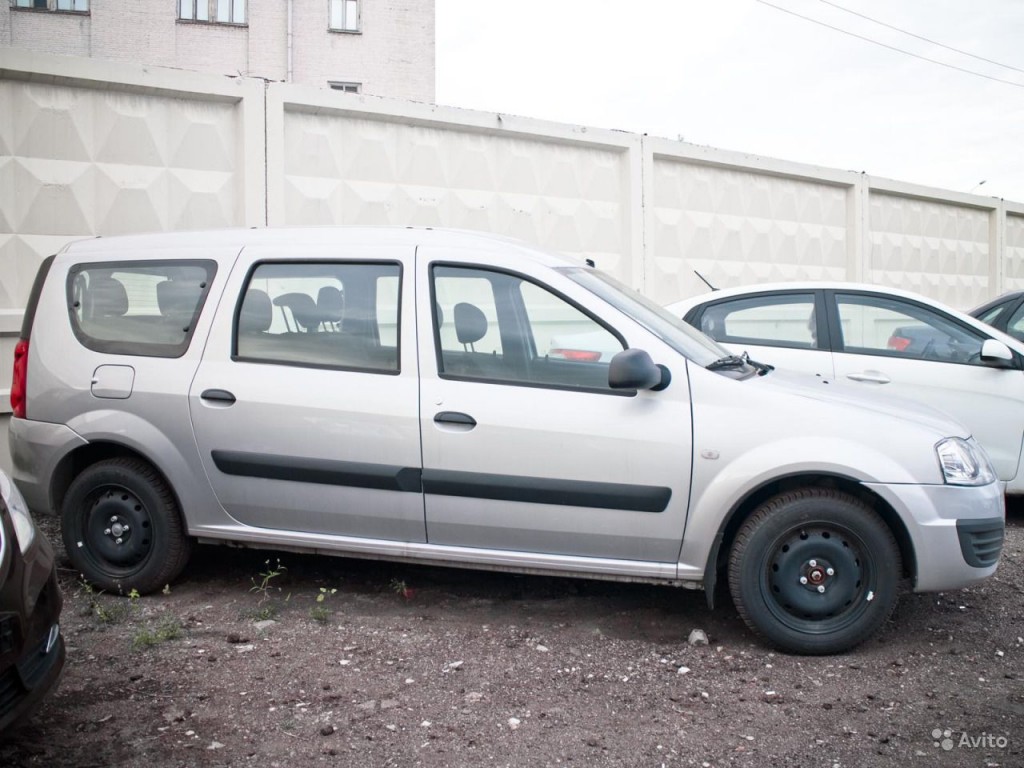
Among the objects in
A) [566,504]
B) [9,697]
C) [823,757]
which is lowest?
[823,757]

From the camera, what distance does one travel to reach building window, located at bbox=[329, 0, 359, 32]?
98.6 feet

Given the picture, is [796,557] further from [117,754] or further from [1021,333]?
[1021,333]

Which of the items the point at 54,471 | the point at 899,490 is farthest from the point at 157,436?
the point at 899,490

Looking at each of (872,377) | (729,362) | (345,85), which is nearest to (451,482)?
(729,362)

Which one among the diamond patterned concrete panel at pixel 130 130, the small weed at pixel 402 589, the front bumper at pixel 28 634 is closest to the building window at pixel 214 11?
the diamond patterned concrete panel at pixel 130 130

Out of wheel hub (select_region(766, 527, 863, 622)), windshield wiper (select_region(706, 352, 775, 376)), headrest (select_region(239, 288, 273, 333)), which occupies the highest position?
headrest (select_region(239, 288, 273, 333))

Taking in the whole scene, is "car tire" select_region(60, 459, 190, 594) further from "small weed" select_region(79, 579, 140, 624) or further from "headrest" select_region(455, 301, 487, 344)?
"headrest" select_region(455, 301, 487, 344)

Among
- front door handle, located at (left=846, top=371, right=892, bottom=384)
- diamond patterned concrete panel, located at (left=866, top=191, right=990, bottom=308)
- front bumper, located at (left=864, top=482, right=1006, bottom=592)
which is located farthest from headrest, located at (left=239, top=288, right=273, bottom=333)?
diamond patterned concrete panel, located at (left=866, top=191, right=990, bottom=308)

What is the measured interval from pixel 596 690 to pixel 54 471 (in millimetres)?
2921

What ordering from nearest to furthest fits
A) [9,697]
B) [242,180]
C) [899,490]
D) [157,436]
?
1. [9,697]
2. [899,490]
3. [157,436]
4. [242,180]

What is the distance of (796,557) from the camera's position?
4047mm

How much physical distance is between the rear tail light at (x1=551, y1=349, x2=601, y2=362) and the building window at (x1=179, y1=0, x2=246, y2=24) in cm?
2908

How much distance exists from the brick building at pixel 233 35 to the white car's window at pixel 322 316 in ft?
86.7

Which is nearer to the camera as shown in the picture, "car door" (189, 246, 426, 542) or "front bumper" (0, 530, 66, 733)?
"front bumper" (0, 530, 66, 733)
